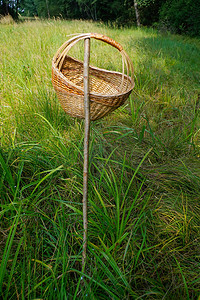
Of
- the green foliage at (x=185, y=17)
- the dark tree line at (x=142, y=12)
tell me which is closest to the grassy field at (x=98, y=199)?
the dark tree line at (x=142, y=12)

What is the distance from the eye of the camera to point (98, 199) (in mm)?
1283

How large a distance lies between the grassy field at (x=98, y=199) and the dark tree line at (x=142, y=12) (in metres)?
3.94

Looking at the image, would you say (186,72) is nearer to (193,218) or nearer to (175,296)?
(193,218)

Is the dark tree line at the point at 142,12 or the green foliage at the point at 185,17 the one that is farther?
the dark tree line at the point at 142,12

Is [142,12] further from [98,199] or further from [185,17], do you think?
[98,199]

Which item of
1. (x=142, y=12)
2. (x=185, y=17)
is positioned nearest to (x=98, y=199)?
(x=185, y=17)

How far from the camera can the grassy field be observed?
95cm

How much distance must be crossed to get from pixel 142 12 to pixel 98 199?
15371 millimetres

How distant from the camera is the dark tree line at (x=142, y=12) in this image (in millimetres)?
8992

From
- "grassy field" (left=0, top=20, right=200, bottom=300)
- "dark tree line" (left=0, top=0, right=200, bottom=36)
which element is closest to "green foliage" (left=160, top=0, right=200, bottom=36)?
"dark tree line" (left=0, top=0, right=200, bottom=36)

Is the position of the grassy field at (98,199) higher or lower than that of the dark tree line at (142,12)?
lower

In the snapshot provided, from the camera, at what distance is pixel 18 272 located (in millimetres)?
925

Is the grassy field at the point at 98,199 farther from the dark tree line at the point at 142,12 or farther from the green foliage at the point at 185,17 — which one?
the green foliage at the point at 185,17

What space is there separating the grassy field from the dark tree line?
3935 mm
